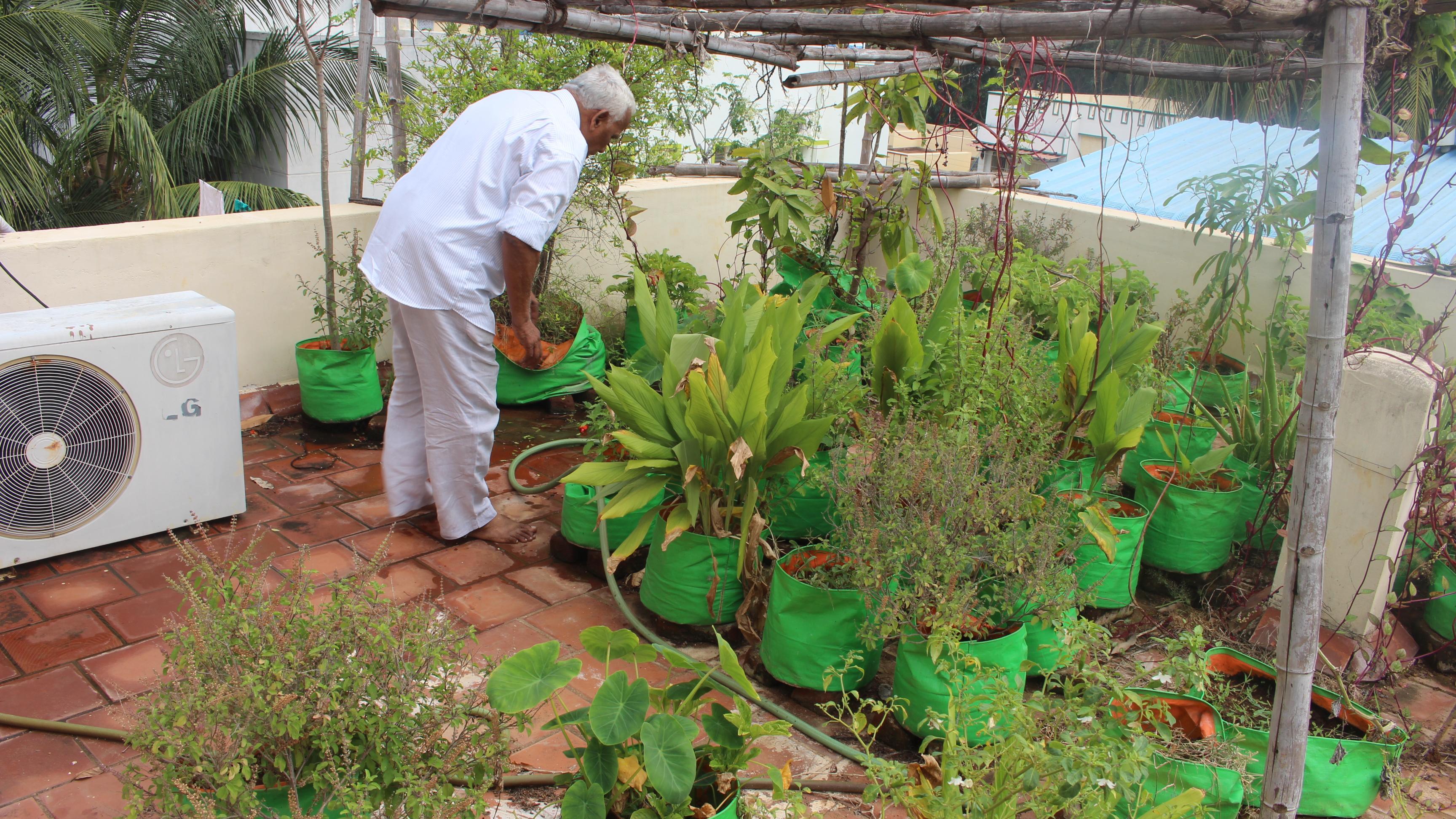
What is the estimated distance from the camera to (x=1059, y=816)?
231 centimetres

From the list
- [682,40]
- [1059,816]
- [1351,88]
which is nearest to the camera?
[1351,88]

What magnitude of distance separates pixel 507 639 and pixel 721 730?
1.22 metres

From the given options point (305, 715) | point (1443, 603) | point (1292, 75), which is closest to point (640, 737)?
point (305, 715)

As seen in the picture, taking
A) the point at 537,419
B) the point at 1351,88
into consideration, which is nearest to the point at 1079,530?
the point at 1351,88

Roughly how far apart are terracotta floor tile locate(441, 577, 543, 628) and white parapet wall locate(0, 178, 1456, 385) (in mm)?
1872

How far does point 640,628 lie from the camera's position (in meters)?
3.04

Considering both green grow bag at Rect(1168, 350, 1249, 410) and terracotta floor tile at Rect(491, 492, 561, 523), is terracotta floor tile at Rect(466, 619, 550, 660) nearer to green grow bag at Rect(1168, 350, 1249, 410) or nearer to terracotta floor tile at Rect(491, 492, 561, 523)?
terracotta floor tile at Rect(491, 492, 561, 523)

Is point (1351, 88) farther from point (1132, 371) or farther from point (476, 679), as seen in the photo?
point (476, 679)

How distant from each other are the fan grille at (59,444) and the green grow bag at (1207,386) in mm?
3800

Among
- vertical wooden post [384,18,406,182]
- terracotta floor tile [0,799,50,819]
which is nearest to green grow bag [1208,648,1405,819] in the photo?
terracotta floor tile [0,799,50,819]

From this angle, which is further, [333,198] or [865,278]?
[333,198]

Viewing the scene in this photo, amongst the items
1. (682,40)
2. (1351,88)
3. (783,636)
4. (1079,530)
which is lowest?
(783,636)

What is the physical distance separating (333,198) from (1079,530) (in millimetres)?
8714

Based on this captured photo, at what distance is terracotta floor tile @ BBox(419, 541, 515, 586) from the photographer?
3379mm
